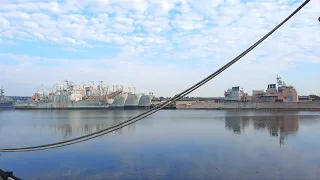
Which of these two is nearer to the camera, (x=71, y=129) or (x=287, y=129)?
(x=287, y=129)

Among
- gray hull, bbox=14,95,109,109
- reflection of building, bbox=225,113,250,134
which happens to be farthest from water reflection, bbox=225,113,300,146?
gray hull, bbox=14,95,109,109

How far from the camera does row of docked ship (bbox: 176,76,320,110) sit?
103500 millimetres

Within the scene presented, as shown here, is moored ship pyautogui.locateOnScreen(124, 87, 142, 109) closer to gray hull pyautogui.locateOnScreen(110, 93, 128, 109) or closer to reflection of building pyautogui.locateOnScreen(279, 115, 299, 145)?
gray hull pyautogui.locateOnScreen(110, 93, 128, 109)

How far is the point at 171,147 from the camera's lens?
2272cm

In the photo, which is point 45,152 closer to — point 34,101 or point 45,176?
point 45,176

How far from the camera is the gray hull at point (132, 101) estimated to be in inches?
4692

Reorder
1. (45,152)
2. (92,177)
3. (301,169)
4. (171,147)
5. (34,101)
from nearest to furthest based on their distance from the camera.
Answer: (92,177), (301,169), (45,152), (171,147), (34,101)

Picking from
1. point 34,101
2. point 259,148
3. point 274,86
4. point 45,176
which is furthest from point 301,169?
point 34,101

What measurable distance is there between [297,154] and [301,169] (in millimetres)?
5018

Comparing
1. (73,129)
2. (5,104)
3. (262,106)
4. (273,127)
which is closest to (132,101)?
(262,106)

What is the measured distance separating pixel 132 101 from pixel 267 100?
50.2 m

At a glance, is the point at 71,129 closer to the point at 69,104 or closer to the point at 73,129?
the point at 73,129

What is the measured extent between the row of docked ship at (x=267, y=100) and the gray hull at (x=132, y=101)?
78.2 feet

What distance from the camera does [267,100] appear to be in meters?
109
